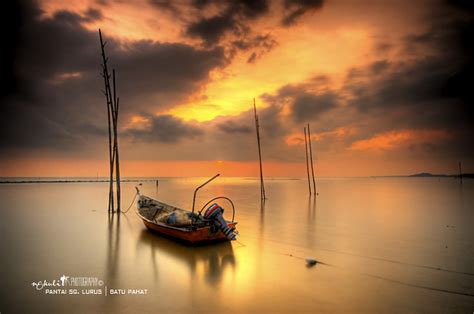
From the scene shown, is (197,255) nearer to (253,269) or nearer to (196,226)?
(196,226)

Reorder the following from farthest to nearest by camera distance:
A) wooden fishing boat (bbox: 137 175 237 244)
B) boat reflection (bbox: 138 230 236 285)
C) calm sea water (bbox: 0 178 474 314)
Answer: wooden fishing boat (bbox: 137 175 237 244) < boat reflection (bbox: 138 230 236 285) < calm sea water (bbox: 0 178 474 314)

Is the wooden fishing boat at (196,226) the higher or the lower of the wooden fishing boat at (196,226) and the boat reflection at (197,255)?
the higher

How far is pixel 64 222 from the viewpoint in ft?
48.0

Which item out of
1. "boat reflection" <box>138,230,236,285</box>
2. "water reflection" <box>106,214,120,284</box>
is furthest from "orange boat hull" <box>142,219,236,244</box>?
"water reflection" <box>106,214,120,284</box>

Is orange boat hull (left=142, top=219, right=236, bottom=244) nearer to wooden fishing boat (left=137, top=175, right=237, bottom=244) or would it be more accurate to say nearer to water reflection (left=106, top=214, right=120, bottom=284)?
wooden fishing boat (left=137, top=175, right=237, bottom=244)

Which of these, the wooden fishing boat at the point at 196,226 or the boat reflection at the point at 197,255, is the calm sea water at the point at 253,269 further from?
the wooden fishing boat at the point at 196,226

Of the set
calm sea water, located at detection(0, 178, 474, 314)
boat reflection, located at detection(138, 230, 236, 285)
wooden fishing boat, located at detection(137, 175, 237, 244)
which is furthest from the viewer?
wooden fishing boat, located at detection(137, 175, 237, 244)

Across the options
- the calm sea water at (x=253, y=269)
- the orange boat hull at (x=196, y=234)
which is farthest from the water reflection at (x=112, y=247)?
the orange boat hull at (x=196, y=234)

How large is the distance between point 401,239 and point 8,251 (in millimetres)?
13922

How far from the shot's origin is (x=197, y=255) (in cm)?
848

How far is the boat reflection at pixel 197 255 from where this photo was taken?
23.3 feet

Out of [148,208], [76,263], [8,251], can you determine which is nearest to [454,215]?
[148,208]

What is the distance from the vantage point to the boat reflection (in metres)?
7.11

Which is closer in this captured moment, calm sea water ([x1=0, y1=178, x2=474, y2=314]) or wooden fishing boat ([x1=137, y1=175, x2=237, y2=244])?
calm sea water ([x1=0, y1=178, x2=474, y2=314])
